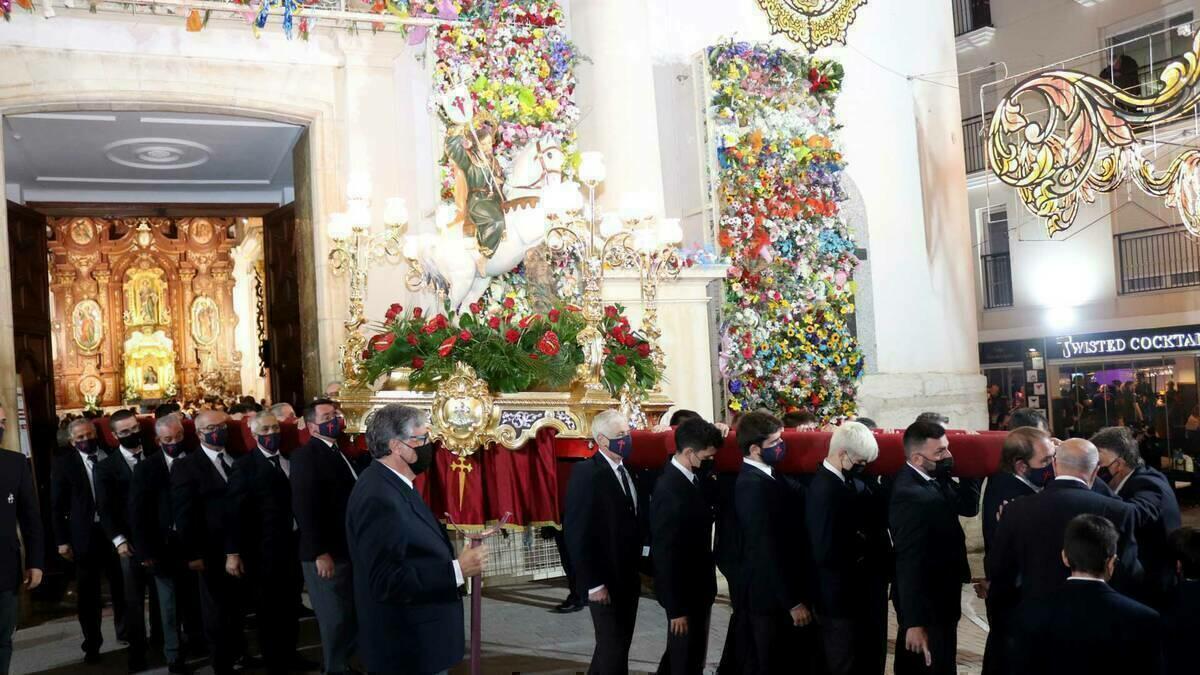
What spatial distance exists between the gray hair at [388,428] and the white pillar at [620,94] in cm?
693

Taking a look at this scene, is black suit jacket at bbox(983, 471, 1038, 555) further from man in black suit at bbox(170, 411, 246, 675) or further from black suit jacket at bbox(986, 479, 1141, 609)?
man in black suit at bbox(170, 411, 246, 675)

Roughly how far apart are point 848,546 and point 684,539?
0.77 m

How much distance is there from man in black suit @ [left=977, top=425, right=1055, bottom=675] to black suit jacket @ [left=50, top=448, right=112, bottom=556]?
228 inches

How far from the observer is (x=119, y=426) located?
7.68 metres

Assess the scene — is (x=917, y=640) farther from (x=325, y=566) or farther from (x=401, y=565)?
(x=325, y=566)

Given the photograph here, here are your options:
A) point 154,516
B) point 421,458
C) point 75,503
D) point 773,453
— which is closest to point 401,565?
point 421,458

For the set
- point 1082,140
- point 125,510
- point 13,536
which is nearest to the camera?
point 13,536

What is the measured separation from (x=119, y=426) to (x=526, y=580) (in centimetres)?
369

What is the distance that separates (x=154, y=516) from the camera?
725cm

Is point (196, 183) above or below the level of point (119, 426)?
above

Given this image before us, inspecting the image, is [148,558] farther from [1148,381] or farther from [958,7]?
[958,7]

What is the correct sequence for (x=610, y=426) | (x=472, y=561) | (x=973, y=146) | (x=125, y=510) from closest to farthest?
(x=472, y=561) → (x=610, y=426) → (x=125, y=510) → (x=973, y=146)

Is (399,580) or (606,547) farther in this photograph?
(606,547)

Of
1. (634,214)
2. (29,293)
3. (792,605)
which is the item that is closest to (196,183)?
(29,293)
